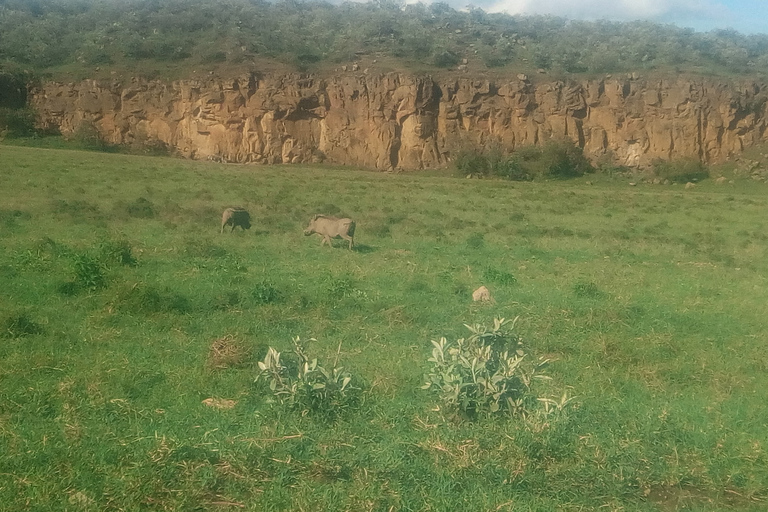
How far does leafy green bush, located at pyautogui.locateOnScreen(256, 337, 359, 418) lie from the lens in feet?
20.5

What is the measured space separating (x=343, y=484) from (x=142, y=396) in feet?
8.08

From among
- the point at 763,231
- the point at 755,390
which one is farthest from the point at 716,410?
the point at 763,231

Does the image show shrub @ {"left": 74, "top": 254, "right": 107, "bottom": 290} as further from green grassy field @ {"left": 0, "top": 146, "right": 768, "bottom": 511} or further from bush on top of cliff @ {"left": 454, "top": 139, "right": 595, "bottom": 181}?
bush on top of cliff @ {"left": 454, "top": 139, "right": 595, "bottom": 181}

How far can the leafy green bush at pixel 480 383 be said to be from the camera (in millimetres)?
6238

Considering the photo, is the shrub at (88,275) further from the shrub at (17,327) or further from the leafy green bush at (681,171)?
the leafy green bush at (681,171)

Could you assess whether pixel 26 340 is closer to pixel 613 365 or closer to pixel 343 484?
pixel 343 484

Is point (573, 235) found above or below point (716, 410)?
below

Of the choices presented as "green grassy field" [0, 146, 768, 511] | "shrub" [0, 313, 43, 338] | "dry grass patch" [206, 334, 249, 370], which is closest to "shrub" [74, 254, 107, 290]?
"green grassy field" [0, 146, 768, 511]

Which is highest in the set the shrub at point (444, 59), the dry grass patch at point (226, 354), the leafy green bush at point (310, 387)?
the shrub at point (444, 59)

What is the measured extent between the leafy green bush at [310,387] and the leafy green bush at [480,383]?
2.42 feet

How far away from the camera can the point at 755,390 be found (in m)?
7.55

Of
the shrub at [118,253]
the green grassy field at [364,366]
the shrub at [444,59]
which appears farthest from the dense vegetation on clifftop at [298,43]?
the shrub at [118,253]

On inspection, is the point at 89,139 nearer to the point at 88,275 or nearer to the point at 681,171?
the point at 681,171

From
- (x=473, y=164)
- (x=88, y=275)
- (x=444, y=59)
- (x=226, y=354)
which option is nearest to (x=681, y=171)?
(x=473, y=164)
